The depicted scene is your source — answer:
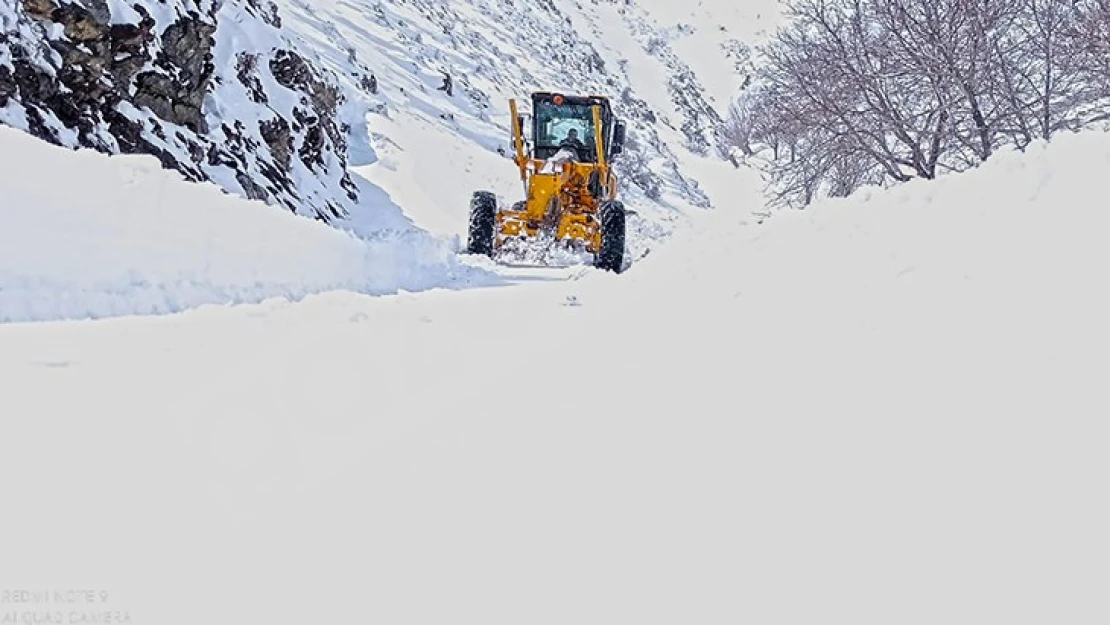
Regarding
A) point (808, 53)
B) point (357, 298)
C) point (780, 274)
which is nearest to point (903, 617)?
point (780, 274)

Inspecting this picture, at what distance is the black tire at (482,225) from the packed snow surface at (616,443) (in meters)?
8.13

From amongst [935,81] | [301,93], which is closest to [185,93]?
[301,93]

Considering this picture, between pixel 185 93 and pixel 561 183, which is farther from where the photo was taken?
pixel 185 93

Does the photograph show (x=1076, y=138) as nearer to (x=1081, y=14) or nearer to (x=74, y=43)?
(x=1081, y=14)

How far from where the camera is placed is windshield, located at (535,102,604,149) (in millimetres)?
15828

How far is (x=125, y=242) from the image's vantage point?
21.6 feet

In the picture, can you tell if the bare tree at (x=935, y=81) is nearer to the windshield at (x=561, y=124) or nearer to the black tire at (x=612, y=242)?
the black tire at (x=612, y=242)

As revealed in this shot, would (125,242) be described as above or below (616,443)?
above

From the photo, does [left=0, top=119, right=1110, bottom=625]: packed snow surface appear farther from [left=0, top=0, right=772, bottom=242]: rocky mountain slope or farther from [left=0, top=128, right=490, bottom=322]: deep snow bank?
[left=0, top=0, right=772, bottom=242]: rocky mountain slope

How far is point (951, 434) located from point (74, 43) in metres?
12.3

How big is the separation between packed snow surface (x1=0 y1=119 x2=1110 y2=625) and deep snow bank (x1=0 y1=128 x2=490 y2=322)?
0.05 metres

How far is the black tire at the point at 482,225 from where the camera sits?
14.2 meters

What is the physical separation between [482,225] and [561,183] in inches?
61.3

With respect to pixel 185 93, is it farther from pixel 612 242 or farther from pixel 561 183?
pixel 612 242
